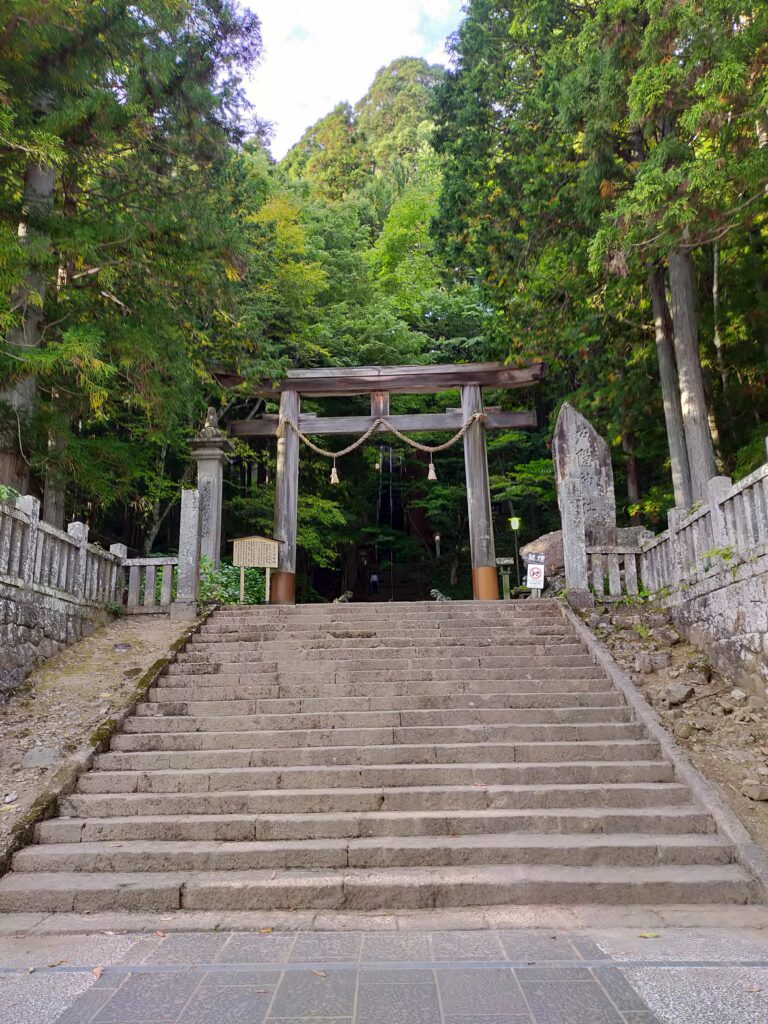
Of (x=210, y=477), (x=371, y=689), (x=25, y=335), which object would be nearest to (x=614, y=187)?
(x=210, y=477)

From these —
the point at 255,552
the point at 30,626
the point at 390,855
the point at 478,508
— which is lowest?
the point at 390,855

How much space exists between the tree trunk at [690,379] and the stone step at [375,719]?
4.66 metres

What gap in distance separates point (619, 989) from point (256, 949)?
5.46 feet

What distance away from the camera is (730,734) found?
5.45 metres

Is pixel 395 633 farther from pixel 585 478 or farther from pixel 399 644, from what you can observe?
pixel 585 478

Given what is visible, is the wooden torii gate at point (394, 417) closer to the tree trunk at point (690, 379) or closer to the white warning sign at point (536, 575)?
the white warning sign at point (536, 575)

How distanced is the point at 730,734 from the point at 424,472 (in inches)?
631

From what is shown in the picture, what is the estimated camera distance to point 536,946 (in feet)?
10.6

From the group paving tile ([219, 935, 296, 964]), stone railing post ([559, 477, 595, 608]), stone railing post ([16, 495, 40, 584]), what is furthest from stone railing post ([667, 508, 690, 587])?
stone railing post ([16, 495, 40, 584])

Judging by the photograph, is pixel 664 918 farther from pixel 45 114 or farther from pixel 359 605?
pixel 45 114

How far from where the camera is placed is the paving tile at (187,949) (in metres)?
3.17

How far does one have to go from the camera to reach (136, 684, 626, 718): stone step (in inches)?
244

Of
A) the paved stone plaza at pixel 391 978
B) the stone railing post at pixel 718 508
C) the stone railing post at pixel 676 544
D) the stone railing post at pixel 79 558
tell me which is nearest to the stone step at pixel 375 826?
the paved stone plaza at pixel 391 978

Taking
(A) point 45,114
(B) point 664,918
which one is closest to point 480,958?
(B) point 664,918
